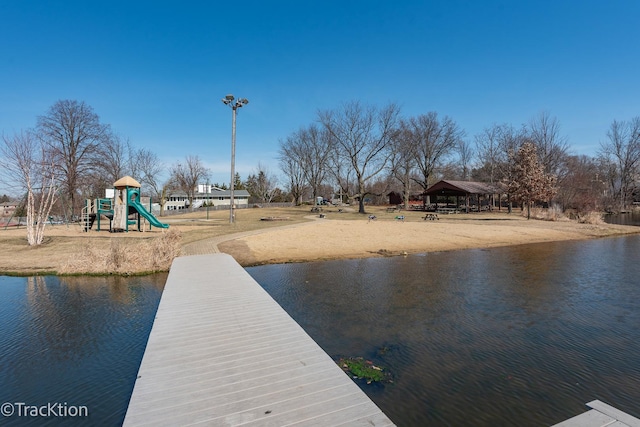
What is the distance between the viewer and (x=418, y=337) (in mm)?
6434

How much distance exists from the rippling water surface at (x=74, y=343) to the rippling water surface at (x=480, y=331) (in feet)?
10.5

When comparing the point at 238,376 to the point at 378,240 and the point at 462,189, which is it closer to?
the point at 378,240

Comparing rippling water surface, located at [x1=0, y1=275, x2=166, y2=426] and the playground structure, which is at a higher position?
the playground structure

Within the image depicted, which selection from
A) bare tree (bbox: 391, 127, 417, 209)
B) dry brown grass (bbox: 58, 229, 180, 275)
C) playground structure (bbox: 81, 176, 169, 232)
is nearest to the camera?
dry brown grass (bbox: 58, 229, 180, 275)

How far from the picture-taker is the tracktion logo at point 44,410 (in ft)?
13.8

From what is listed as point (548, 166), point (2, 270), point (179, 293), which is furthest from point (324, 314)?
point (548, 166)

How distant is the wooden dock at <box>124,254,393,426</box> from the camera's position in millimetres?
3137

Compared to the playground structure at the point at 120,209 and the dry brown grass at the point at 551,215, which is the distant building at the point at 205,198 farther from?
the dry brown grass at the point at 551,215

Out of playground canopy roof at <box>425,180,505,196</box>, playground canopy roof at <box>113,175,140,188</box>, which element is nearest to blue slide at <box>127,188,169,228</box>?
playground canopy roof at <box>113,175,140,188</box>

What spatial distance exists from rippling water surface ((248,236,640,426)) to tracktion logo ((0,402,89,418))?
358 cm

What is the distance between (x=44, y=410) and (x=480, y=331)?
7.19 m

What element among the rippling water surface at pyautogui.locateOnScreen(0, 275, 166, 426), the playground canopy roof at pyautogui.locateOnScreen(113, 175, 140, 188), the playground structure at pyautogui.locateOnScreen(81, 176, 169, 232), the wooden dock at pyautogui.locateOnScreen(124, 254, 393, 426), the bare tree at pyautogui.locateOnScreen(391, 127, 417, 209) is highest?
the bare tree at pyautogui.locateOnScreen(391, 127, 417, 209)

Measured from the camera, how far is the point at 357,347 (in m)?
5.96

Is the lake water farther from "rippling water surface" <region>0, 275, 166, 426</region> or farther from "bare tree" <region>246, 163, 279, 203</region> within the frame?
"bare tree" <region>246, 163, 279, 203</region>
